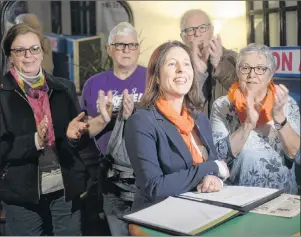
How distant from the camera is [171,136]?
5.51 feet

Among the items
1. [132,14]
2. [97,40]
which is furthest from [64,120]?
[132,14]

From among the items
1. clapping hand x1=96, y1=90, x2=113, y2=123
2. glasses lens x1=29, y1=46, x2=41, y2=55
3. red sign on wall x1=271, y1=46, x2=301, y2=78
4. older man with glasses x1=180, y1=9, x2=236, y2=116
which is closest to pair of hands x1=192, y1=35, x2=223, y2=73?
older man with glasses x1=180, y1=9, x2=236, y2=116

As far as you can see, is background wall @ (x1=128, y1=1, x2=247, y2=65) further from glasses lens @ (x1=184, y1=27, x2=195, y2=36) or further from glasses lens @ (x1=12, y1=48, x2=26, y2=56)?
glasses lens @ (x1=12, y1=48, x2=26, y2=56)

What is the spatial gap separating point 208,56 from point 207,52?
2 cm

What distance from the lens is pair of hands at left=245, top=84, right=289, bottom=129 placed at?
1.78 m

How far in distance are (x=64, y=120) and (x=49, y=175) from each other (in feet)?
0.77

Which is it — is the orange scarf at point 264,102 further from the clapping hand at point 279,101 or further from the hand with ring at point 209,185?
the hand with ring at point 209,185

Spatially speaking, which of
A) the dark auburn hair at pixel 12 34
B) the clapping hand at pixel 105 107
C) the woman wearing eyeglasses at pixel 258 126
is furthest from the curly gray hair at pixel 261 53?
the dark auburn hair at pixel 12 34

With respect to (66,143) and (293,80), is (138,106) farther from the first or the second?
(293,80)

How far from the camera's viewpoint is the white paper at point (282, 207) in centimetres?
156

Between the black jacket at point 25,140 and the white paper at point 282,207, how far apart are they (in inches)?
29.6

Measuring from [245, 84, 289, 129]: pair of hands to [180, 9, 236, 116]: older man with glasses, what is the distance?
0.11m

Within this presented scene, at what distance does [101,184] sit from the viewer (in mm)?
1822

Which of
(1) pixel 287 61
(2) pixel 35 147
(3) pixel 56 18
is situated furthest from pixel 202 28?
(2) pixel 35 147
